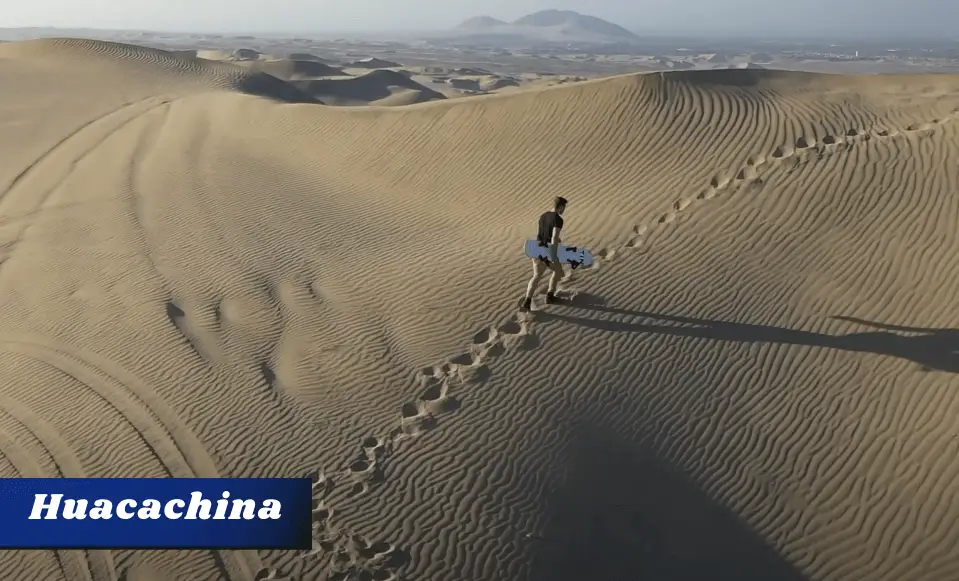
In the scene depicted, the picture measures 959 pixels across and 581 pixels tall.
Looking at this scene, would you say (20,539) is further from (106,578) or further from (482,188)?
(482,188)

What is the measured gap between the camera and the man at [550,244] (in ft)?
22.9

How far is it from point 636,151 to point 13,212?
385 inches

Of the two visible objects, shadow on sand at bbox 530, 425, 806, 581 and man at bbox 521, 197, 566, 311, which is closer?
shadow on sand at bbox 530, 425, 806, 581

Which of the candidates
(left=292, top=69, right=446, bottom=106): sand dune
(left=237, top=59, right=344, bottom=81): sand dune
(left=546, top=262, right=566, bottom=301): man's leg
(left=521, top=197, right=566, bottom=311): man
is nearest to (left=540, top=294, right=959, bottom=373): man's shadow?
(left=546, top=262, right=566, bottom=301): man's leg

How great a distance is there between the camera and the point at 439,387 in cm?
655

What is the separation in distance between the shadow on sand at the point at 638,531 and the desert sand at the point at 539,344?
0.02 meters

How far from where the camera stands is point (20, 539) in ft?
16.7

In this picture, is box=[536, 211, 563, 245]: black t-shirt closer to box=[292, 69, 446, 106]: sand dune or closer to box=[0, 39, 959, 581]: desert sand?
box=[0, 39, 959, 581]: desert sand

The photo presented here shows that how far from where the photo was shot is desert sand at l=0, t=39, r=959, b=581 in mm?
5418

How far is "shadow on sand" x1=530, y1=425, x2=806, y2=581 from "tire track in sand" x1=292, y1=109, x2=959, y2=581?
123 centimetres

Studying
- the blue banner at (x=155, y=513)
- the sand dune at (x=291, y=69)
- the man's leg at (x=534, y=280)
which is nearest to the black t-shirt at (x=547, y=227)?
the man's leg at (x=534, y=280)

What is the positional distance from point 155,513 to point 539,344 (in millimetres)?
3688

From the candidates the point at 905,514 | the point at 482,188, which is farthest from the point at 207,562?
the point at 482,188

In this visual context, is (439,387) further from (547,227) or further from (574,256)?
(574,256)
